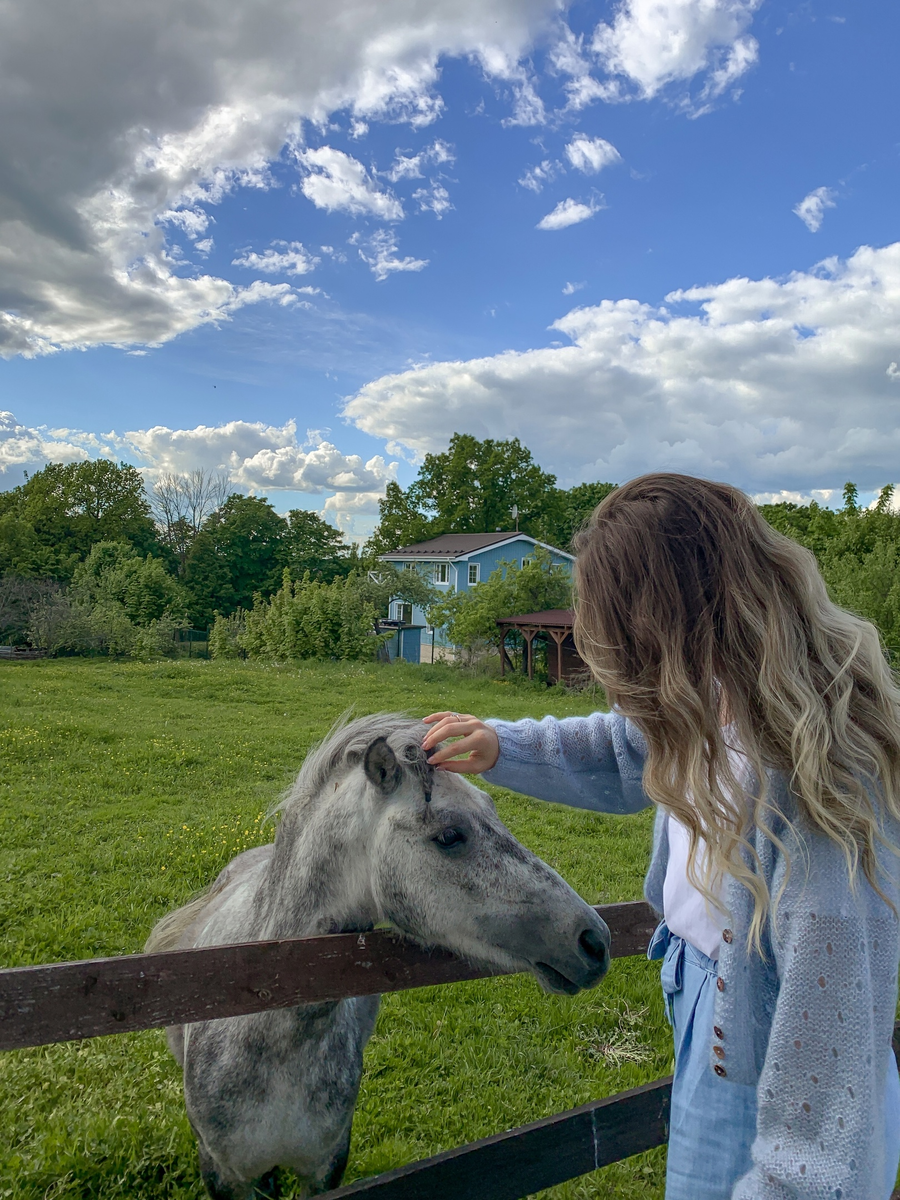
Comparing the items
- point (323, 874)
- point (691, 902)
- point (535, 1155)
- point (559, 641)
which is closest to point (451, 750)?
point (323, 874)

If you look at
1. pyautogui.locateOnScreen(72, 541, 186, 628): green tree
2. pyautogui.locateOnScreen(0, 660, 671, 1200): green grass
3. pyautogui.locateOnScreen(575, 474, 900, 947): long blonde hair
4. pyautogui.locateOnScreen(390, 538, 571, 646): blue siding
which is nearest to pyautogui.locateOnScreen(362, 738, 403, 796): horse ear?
pyautogui.locateOnScreen(575, 474, 900, 947): long blonde hair

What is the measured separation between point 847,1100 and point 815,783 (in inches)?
17.2

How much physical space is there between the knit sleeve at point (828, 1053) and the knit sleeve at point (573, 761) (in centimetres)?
79

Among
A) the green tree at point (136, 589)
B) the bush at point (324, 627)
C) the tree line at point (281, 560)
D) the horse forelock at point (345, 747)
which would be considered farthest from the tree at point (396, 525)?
the horse forelock at point (345, 747)

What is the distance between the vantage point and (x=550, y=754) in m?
1.86

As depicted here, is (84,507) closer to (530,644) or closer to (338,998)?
(530,644)

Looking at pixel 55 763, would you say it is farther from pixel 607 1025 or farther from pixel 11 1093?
pixel 607 1025

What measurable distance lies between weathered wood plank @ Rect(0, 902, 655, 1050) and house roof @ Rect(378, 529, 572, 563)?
32163 mm

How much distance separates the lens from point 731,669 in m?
1.26

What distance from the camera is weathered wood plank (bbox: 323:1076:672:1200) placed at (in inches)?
72.9

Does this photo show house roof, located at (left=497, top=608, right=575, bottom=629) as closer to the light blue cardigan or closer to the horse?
the horse

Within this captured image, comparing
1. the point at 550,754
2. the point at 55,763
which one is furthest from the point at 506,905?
the point at 55,763

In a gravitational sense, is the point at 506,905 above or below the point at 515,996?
above

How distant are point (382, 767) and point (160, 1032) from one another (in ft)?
9.75
